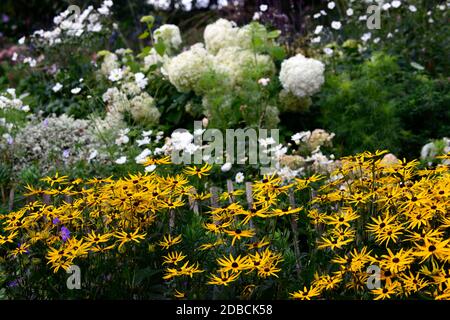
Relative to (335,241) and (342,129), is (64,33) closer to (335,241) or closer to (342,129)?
(342,129)

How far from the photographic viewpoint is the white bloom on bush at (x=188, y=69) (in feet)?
18.2

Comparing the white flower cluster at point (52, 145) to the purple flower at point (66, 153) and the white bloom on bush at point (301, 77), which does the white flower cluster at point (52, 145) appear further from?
the white bloom on bush at point (301, 77)

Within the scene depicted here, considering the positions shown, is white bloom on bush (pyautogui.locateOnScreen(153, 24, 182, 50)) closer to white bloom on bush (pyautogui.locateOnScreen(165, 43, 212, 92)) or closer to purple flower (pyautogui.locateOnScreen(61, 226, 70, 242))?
white bloom on bush (pyautogui.locateOnScreen(165, 43, 212, 92))

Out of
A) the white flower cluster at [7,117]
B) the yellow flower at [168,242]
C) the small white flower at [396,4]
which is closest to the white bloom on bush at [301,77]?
the small white flower at [396,4]

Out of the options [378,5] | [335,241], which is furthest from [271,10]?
[335,241]

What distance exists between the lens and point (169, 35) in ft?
20.9

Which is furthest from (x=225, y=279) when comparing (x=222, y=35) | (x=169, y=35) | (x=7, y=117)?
(x=169, y=35)

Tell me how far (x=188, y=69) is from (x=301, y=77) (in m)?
0.92

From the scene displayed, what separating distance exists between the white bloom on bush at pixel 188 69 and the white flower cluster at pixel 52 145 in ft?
2.64

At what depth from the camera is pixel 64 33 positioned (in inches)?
277

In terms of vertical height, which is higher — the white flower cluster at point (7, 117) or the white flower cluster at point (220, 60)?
the white flower cluster at point (220, 60)

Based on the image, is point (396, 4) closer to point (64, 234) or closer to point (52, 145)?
point (52, 145)

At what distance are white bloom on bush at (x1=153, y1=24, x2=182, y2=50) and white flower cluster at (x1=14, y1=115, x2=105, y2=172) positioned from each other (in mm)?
1243

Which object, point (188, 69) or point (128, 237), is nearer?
point (128, 237)
